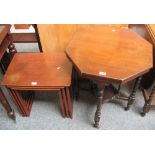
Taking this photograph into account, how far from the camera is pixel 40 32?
5.08ft

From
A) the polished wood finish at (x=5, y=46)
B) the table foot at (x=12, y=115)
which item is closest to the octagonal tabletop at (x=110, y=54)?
the polished wood finish at (x=5, y=46)

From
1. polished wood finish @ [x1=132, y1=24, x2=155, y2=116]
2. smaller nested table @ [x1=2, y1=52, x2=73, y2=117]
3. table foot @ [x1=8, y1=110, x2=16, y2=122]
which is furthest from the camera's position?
table foot @ [x1=8, y1=110, x2=16, y2=122]

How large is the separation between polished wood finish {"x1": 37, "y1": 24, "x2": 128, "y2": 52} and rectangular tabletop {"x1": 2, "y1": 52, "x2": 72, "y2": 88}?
253 mm

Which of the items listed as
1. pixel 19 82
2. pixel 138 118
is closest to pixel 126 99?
pixel 138 118

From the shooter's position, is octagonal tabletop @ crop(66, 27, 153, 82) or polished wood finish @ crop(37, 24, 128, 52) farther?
polished wood finish @ crop(37, 24, 128, 52)

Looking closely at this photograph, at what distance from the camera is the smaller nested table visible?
1149 millimetres

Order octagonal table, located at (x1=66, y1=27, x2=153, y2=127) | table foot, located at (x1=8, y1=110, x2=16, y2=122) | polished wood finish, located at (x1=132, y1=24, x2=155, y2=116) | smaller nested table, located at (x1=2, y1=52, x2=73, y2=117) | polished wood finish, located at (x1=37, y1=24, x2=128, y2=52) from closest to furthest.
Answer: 1. octagonal table, located at (x1=66, y1=27, x2=153, y2=127)
2. smaller nested table, located at (x1=2, y1=52, x2=73, y2=117)
3. polished wood finish, located at (x1=132, y1=24, x2=155, y2=116)
4. table foot, located at (x1=8, y1=110, x2=16, y2=122)
5. polished wood finish, located at (x1=37, y1=24, x2=128, y2=52)

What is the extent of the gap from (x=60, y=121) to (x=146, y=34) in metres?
1.02

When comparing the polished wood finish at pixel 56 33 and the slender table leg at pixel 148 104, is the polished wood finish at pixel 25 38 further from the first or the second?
the slender table leg at pixel 148 104

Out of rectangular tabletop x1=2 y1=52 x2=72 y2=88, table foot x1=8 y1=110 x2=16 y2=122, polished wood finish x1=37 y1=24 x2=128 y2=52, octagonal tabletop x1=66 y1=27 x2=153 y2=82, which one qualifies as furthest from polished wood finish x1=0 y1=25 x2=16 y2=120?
octagonal tabletop x1=66 y1=27 x2=153 y2=82

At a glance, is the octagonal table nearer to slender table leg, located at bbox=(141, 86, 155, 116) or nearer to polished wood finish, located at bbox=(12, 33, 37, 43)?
slender table leg, located at bbox=(141, 86, 155, 116)

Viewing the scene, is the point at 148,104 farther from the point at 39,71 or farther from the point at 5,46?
the point at 5,46

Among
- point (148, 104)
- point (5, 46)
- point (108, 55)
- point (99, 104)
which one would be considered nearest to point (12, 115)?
point (5, 46)

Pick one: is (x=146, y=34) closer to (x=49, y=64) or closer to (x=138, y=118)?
(x=138, y=118)
